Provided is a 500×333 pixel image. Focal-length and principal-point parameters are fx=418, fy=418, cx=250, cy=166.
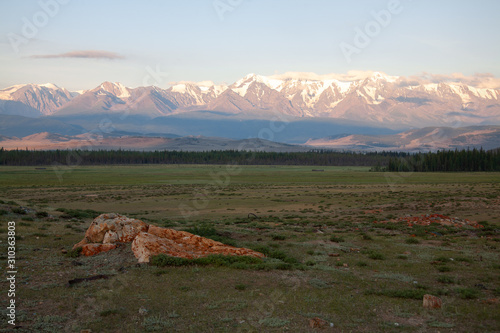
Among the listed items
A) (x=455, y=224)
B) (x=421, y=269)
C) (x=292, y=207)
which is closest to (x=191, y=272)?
(x=421, y=269)

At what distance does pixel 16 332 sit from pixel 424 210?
107 ft

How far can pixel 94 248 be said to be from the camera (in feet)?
52.2

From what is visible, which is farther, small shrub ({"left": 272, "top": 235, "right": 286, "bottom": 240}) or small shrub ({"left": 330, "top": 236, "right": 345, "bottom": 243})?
small shrub ({"left": 272, "top": 235, "right": 286, "bottom": 240})

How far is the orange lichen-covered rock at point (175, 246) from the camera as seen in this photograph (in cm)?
1486

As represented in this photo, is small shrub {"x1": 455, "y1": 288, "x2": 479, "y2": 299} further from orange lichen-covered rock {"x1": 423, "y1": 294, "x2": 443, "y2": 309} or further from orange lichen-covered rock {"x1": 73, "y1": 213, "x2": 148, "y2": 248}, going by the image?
orange lichen-covered rock {"x1": 73, "y1": 213, "x2": 148, "y2": 248}

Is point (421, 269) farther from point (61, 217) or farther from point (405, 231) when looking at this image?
point (61, 217)

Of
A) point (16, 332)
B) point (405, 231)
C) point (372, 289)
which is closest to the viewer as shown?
point (16, 332)

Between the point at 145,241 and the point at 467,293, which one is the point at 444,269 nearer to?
the point at 467,293

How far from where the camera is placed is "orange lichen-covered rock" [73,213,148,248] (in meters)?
16.6

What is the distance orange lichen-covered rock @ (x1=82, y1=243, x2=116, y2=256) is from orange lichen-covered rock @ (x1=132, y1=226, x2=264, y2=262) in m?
1.22

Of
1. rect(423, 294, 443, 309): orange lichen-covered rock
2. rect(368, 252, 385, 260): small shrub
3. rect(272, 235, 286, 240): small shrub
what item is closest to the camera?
rect(423, 294, 443, 309): orange lichen-covered rock

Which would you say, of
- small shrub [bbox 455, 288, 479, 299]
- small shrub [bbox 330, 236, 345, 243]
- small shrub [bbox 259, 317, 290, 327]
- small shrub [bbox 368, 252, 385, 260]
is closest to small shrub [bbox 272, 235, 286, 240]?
small shrub [bbox 330, 236, 345, 243]

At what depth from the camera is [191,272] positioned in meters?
13.6

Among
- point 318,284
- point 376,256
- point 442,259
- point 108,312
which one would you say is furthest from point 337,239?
point 108,312
